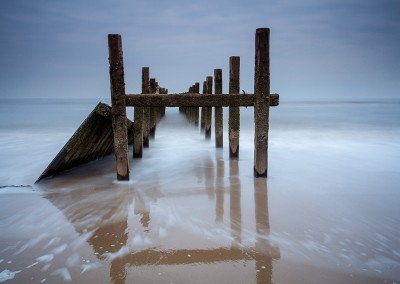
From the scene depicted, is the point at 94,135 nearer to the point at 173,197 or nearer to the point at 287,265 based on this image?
the point at 173,197

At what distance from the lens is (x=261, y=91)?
15.6ft

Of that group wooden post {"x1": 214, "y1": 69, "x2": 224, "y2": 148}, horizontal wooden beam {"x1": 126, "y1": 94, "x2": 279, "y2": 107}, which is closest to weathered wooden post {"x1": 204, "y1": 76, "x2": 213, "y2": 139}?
wooden post {"x1": 214, "y1": 69, "x2": 224, "y2": 148}

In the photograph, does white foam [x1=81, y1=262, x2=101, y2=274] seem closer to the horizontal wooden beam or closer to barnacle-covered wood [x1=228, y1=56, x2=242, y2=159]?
the horizontal wooden beam

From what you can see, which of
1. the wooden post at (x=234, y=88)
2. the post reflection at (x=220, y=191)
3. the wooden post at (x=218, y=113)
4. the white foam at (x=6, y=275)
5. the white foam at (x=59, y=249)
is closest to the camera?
the white foam at (x=6, y=275)

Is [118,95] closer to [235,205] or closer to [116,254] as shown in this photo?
[235,205]

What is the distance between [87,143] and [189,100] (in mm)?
1982

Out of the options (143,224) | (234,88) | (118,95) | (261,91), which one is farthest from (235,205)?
(234,88)

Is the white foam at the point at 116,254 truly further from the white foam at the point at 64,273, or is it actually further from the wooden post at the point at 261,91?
the wooden post at the point at 261,91

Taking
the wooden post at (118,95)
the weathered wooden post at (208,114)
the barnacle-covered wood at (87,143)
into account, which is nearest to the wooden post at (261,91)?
the wooden post at (118,95)

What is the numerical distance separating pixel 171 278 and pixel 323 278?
1076 millimetres

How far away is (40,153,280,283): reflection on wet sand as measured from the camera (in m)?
2.47

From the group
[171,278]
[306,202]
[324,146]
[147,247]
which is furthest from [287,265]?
[324,146]

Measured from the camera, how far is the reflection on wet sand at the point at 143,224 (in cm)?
247

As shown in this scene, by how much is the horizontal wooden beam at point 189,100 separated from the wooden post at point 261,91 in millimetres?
169
